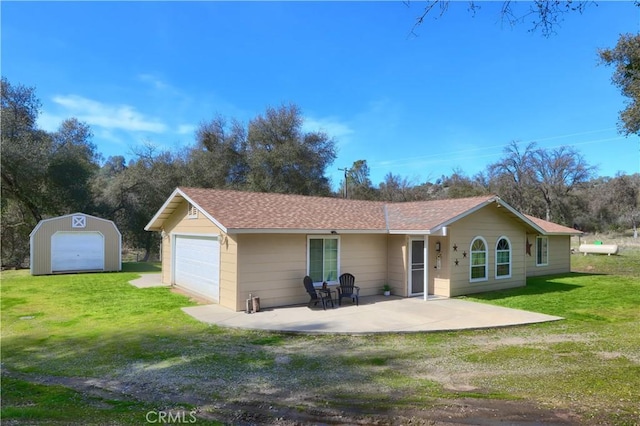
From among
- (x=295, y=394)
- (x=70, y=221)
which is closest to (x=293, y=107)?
(x=70, y=221)

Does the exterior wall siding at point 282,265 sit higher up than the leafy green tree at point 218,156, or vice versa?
the leafy green tree at point 218,156

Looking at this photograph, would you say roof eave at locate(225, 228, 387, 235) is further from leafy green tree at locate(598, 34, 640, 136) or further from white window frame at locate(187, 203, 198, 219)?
leafy green tree at locate(598, 34, 640, 136)

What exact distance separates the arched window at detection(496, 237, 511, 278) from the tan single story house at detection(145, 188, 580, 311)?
0.04 meters

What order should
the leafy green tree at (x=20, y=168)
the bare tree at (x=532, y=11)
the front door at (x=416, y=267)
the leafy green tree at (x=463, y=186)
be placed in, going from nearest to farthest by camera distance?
the bare tree at (x=532, y=11), the front door at (x=416, y=267), the leafy green tree at (x=20, y=168), the leafy green tree at (x=463, y=186)

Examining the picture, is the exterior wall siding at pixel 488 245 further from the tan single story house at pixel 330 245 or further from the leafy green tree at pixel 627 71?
the leafy green tree at pixel 627 71

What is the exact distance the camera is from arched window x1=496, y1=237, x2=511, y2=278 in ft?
47.5

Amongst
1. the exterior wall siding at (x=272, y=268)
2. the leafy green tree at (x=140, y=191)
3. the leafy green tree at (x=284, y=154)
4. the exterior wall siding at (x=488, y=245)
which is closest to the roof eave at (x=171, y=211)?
the exterior wall siding at (x=272, y=268)

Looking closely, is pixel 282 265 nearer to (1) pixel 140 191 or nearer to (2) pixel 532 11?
(2) pixel 532 11

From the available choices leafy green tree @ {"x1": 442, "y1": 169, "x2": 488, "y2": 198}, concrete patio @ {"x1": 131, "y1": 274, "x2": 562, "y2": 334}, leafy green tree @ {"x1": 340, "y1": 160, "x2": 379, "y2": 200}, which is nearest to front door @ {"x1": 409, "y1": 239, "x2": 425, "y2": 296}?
concrete patio @ {"x1": 131, "y1": 274, "x2": 562, "y2": 334}

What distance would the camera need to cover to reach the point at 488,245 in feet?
45.9

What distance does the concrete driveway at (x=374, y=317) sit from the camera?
28.6 feet

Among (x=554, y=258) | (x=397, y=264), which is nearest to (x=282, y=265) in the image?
(x=397, y=264)

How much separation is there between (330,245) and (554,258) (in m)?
14.9

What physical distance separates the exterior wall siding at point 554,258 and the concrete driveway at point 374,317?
960cm
